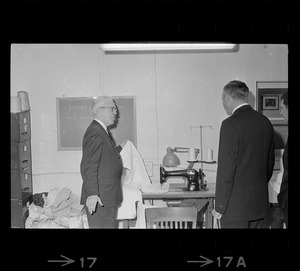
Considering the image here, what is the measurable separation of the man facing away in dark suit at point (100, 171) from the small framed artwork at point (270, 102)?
0.97 m

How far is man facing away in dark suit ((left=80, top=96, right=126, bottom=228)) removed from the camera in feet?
7.75

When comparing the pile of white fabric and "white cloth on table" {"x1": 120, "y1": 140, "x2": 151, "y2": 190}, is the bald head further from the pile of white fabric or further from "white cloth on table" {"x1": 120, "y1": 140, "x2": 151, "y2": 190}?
the pile of white fabric

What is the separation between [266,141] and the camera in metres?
2.26

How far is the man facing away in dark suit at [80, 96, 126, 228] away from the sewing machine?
0.39m

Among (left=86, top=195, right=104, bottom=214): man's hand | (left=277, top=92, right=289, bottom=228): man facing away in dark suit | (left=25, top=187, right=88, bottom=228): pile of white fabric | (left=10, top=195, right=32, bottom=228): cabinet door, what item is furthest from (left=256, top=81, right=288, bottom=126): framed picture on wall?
(left=10, top=195, right=32, bottom=228): cabinet door

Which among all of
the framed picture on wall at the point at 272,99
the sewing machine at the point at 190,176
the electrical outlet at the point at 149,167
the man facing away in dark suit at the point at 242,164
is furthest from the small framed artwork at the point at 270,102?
the electrical outlet at the point at 149,167

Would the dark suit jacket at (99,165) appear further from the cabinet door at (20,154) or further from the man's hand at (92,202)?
the cabinet door at (20,154)

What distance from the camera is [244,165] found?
2229mm

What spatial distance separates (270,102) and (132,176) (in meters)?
1.02
